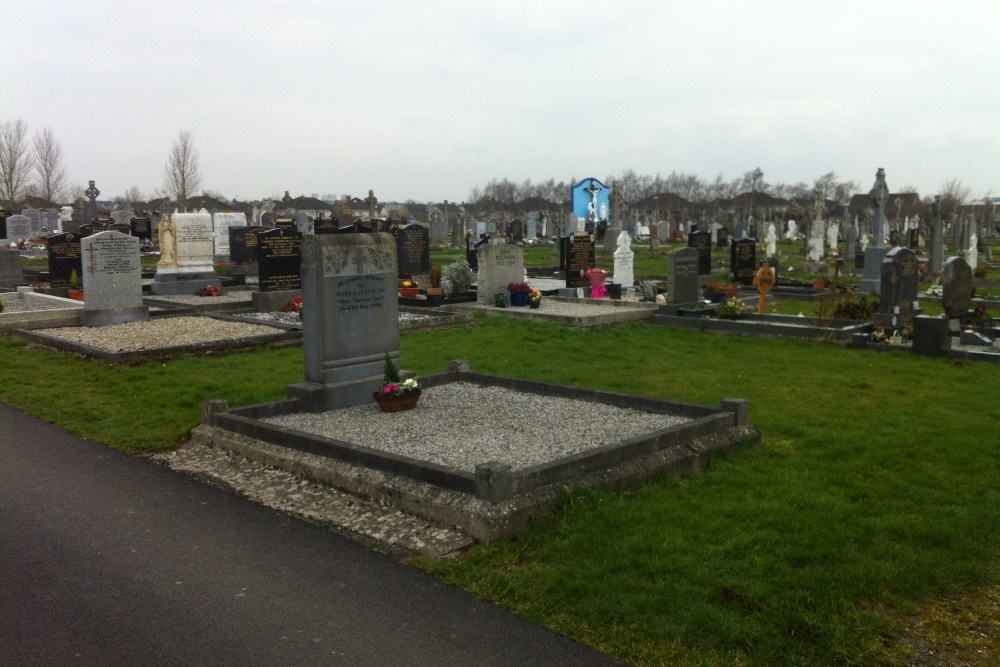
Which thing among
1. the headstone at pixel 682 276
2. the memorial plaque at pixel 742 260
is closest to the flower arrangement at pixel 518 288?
the headstone at pixel 682 276

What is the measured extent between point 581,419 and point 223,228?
31.9 metres

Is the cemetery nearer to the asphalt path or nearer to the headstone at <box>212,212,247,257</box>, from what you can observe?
the asphalt path

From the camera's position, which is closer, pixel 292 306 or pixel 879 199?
pixel 292 306

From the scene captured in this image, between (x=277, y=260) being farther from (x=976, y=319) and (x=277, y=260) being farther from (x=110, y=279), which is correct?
(x=976, y=319)

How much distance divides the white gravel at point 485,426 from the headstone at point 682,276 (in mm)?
8705

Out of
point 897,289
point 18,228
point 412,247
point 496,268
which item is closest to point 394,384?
point 496,268

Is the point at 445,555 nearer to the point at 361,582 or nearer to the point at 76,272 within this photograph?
the point at 361,582

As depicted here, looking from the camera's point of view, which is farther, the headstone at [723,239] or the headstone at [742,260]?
the headstone at [723,239]

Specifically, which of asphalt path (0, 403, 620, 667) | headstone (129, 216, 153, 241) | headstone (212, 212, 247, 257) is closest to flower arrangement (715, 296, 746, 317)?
asphalt path (0, 403, 620, 667)

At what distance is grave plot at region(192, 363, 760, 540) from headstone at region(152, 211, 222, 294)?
15261 millimetres

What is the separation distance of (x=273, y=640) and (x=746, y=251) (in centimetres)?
Answer: 2368

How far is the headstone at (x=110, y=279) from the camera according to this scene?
16.4 meters

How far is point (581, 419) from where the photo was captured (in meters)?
8.78

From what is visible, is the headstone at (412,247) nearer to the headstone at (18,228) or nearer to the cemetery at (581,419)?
the cemetery at (581,419)
